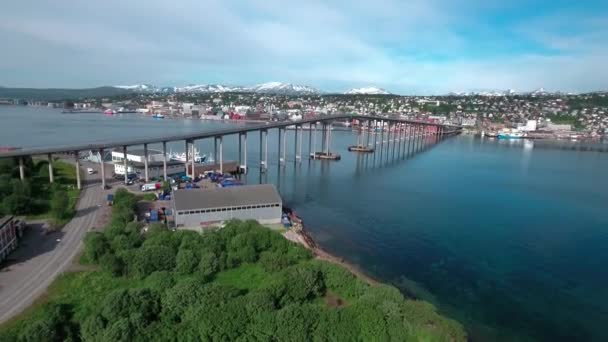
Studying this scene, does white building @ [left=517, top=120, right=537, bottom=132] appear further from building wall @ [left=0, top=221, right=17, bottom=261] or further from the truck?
building wall @ [left=0, top=221, right=17, bottom=261]

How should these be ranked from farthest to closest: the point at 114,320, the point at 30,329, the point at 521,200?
1. the point at 521,200
2. the point at 114,320
3. the point at 30,329

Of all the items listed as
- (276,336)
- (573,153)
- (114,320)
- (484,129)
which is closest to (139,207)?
(114,320)

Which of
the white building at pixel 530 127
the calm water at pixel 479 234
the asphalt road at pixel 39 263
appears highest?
the white building at pixel 530 127

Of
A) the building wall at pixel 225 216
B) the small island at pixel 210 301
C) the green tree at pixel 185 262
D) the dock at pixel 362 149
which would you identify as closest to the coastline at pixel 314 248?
the building wall at pixel 225 216

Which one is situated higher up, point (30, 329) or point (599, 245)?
point (30, 329)

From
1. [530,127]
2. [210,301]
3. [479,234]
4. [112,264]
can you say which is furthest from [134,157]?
[530,127]

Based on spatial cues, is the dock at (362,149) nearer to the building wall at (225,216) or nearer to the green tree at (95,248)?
the building wall at (225,216)

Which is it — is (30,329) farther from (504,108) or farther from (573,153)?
(504,108)
